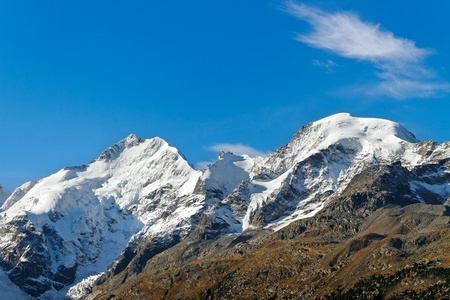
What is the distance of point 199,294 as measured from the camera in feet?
502

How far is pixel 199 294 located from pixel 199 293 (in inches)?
18.5

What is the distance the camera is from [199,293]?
152500mm
